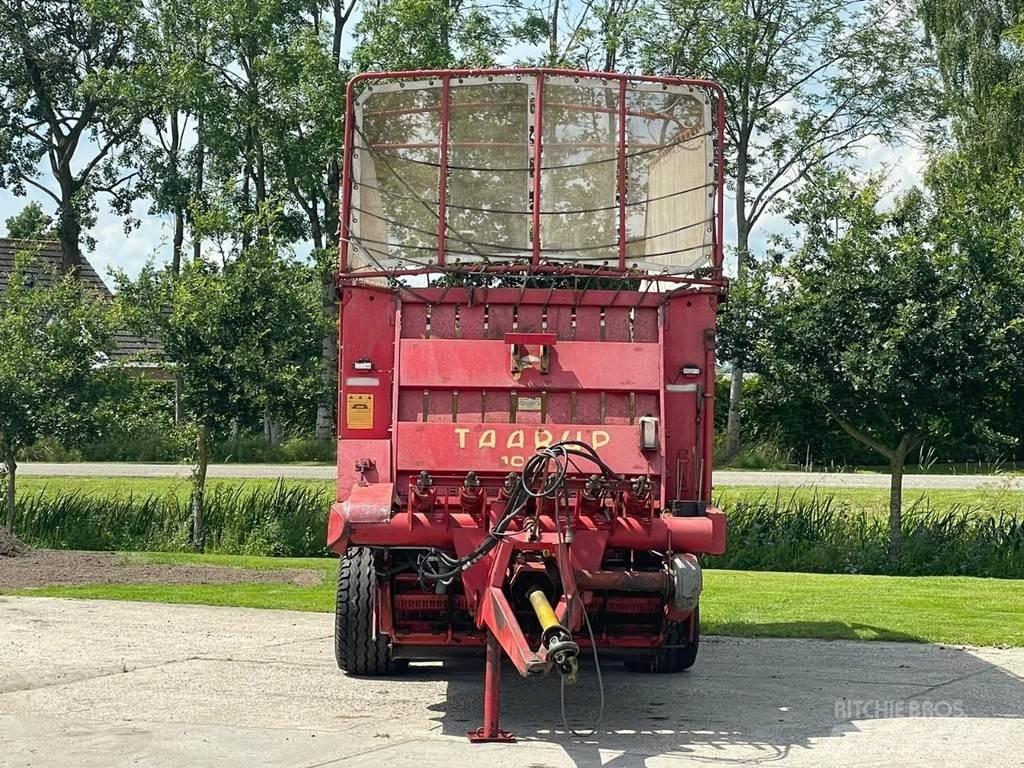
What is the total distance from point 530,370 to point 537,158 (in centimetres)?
159

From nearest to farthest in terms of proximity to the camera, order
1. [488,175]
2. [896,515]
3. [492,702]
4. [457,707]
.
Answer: [492,702], [457,707], [488,175], [896,515]

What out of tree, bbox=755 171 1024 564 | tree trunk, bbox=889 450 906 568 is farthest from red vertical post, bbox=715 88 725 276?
tree trunk, bbox=889 450 906 568

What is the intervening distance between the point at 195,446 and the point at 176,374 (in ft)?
3.20

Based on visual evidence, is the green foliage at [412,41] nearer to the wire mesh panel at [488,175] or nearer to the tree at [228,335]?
the tree at [228,335]

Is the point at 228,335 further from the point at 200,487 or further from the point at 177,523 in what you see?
the point at 177,523

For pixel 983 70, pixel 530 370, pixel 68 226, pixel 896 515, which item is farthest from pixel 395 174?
pixel 68 226

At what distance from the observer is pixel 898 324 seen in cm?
1764

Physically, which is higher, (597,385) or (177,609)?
(597,385)

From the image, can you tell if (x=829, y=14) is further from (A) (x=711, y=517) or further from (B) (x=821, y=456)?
(A) (x=711, y=517)

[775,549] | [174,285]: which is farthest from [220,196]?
[775,549]

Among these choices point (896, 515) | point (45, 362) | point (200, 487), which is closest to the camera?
point (896, 515)

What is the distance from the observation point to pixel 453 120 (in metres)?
10.1

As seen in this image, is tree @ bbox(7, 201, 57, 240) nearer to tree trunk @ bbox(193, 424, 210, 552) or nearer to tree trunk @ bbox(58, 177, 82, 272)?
tree trunk @ bbox(58, 177, 82, 272)

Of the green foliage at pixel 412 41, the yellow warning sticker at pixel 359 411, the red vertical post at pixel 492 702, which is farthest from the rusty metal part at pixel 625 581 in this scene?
the green foliage at pixel 412 41
